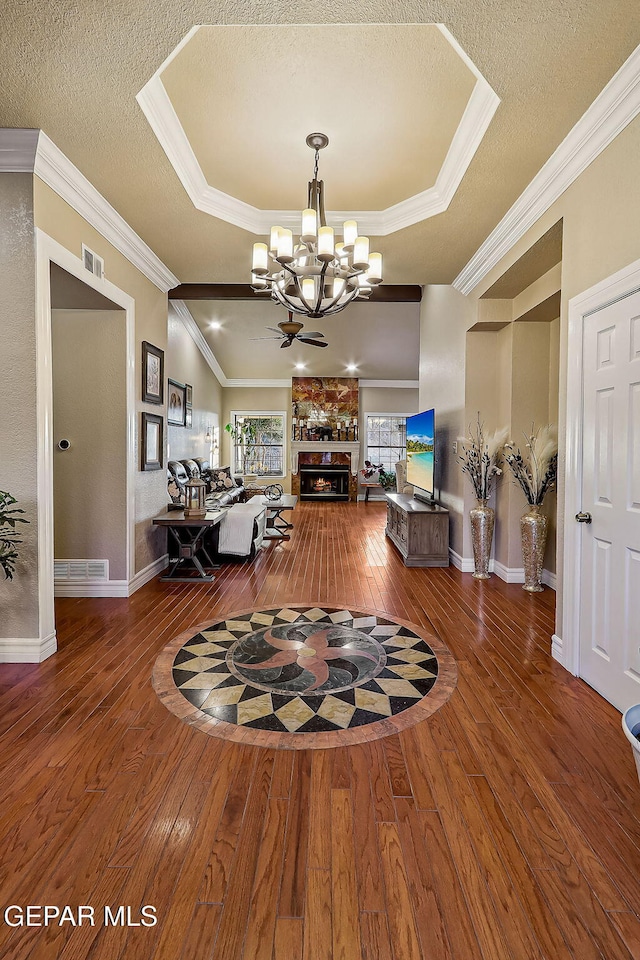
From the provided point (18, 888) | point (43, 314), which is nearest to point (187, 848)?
point (18, 888)

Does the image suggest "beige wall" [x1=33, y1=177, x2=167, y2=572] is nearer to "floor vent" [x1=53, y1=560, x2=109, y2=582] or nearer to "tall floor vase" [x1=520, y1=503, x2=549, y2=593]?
"floor vent" [x1=53, y1=560, x2=109, y2=582]

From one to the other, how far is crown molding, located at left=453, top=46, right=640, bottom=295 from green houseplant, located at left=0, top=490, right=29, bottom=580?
3.64m

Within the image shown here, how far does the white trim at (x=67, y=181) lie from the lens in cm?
269

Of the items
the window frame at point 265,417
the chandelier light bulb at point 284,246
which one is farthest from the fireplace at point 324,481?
the chandelier light bulb at point 284,246

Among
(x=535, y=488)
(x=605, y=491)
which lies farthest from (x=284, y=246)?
(x=535, y=488)

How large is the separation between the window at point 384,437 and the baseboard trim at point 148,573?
7702 mm

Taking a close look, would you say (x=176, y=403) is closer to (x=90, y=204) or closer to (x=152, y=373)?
(x=152, y=373)

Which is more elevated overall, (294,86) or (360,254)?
(294,86)

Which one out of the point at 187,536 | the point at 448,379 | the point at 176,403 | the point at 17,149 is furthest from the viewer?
the point at 176,403

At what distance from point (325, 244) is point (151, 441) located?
2608 millimetres

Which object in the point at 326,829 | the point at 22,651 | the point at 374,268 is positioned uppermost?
the point at 374,268

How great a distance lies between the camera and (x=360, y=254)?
327 cm

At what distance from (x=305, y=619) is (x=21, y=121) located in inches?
137

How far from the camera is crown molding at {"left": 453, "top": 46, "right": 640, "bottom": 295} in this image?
219 cm
